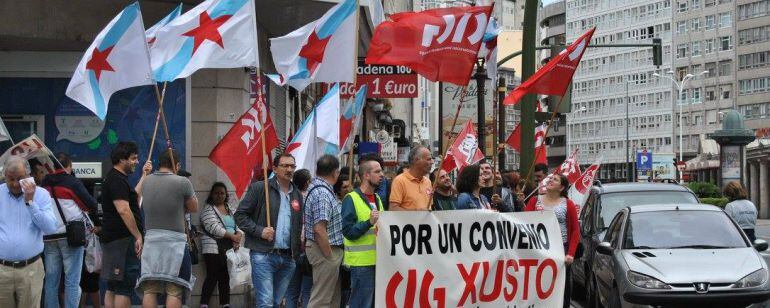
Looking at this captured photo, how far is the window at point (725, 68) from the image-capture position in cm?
11288

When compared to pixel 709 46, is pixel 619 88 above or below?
below

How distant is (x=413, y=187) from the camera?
988cm

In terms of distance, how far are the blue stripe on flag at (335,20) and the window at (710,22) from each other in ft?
358

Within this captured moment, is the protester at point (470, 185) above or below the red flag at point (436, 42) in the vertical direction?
below

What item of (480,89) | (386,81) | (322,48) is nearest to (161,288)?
(322,48)

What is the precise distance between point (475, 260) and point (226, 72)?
5.60 m

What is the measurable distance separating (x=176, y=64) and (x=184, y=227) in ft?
5.97

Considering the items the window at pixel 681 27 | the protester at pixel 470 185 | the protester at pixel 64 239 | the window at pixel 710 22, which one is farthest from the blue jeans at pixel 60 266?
the window at pixel 681 27

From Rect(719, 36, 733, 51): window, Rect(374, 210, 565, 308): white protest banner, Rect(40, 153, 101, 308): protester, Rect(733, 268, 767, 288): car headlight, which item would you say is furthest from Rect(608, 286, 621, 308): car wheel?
Rect(719, 36, 733, 51): window

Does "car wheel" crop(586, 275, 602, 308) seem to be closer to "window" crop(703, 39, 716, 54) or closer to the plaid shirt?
the plaid shirt

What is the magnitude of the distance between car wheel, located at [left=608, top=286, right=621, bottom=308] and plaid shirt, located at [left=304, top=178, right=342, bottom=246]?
148 inches

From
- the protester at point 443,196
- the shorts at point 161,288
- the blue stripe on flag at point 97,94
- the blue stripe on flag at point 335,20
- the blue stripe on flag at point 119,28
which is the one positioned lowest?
the shorts at point 161,288

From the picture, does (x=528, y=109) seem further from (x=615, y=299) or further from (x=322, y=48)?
(x=322, y=48)

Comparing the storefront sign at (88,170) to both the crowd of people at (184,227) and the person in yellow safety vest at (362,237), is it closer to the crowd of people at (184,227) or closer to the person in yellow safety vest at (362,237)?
the crowd of people at (184,227)
